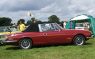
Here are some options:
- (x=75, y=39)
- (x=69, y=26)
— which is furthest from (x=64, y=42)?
(x=69, y=26)

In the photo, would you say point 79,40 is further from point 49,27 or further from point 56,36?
point 49,27

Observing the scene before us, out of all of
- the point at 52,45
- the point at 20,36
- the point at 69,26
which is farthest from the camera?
the point at 69,26

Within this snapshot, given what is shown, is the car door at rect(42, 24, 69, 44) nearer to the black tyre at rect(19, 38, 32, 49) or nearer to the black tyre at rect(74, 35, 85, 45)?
the black tyre at rect(74, 35, 85, 45)

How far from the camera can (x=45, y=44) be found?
1761 cm

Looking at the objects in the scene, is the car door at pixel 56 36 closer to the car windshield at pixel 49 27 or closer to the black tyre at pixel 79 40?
the car windshield at pixel 49 27

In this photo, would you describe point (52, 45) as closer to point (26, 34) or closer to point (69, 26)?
point (26, 34)

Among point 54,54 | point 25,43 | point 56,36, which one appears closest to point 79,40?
point 56,36

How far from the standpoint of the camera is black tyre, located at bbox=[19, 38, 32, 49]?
17016 millimetres

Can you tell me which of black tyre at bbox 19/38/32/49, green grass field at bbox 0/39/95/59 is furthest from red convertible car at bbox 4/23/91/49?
green grass field at bbox 0/39/95/59

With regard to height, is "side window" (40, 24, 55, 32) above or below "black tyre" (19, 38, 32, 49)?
above

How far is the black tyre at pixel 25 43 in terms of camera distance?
17.0 metres

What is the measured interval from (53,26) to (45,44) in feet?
3.78

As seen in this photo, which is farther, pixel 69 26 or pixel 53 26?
pixel 69 26

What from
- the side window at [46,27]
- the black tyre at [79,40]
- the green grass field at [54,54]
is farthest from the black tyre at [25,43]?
the black tyre at [79,40]
